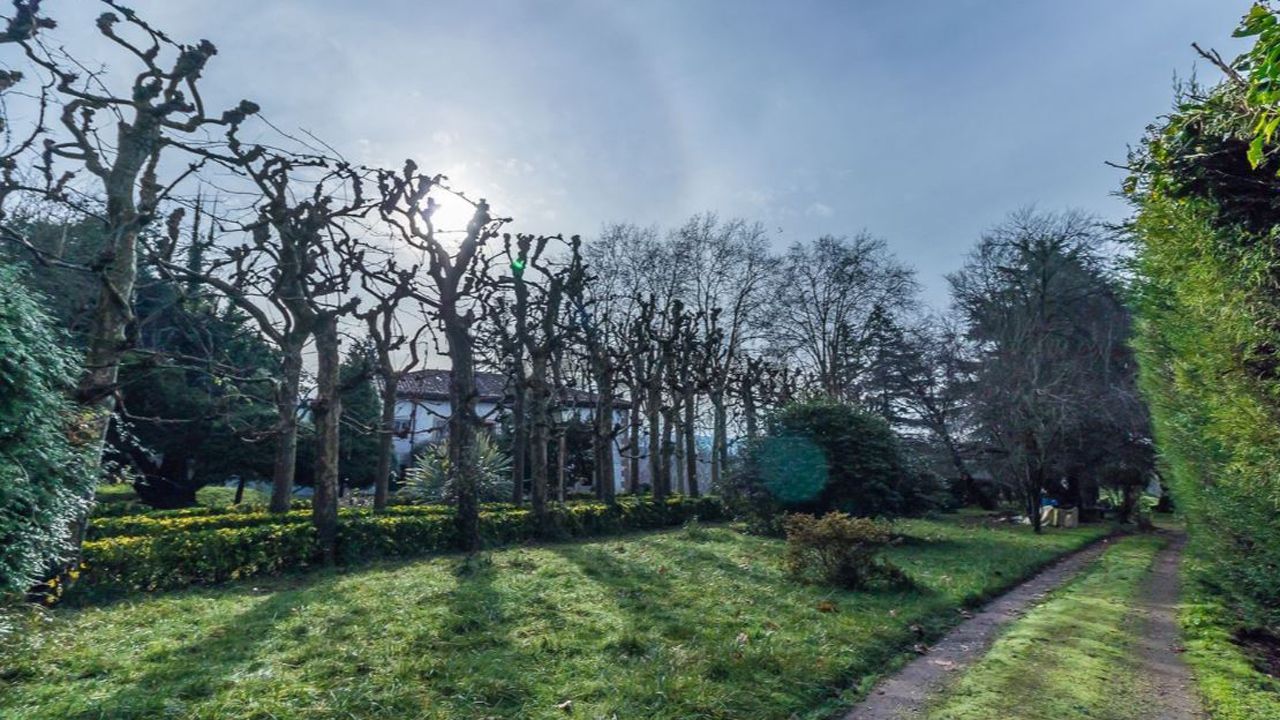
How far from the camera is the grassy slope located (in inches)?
186

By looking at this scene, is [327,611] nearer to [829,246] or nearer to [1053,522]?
[1053,522]

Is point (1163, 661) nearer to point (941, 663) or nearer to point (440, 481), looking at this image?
point (941, 663)

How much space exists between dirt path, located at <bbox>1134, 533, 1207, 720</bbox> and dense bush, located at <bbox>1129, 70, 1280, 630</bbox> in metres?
0.74

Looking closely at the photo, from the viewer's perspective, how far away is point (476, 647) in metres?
5.77

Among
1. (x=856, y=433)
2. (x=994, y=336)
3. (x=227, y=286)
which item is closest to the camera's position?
(x=227, y=286)

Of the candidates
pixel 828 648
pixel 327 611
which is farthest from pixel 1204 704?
pixel 327 611

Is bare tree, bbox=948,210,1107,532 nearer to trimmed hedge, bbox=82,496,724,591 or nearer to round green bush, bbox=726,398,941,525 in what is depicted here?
round green bush, bbox=726,398,941,525

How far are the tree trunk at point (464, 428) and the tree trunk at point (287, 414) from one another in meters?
2.73

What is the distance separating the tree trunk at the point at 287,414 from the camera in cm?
1246

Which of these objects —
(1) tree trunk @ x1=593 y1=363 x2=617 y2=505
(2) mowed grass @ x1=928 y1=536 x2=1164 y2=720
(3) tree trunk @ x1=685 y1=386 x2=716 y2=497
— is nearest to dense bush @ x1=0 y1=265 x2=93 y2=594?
(2) mowed grass @ x1=928 y1=536 x2=1164 y2=720

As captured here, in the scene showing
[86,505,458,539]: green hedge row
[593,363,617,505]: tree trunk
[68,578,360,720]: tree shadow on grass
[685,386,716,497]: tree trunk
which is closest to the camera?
[68,578,360,720]: tree shadow on grass

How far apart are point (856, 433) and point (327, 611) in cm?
1260

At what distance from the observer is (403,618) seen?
21.8 ft

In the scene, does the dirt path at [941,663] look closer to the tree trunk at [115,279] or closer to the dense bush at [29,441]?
the dense bush at [29,441]
